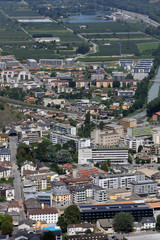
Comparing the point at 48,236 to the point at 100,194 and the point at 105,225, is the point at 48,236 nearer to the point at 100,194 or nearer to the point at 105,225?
the point at 105,225

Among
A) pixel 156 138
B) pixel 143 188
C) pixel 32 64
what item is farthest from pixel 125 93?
pixel 143 188

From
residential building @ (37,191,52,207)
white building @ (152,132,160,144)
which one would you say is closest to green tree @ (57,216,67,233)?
residential building @ (37,191,52,207)

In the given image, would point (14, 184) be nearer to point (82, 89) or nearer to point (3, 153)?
point (3, 153)

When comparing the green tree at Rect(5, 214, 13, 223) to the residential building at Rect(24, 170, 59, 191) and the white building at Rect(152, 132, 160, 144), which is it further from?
the white building at Rect(152, 132, 160, 144)

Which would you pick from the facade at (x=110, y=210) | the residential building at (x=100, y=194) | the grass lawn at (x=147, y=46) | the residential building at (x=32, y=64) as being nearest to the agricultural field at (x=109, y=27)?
the grass lawn at (x=147, y=46)

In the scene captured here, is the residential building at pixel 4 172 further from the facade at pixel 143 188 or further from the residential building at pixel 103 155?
the facade at pixel 143 188

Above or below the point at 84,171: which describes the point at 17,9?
below
